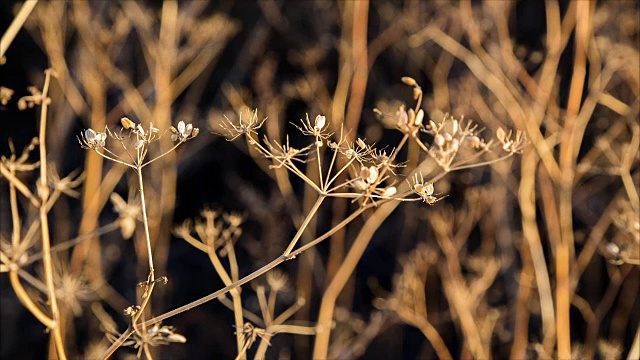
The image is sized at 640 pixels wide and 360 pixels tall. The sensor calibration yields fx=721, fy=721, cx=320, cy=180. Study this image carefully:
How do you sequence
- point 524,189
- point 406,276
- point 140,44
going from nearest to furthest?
point 524,189
point 406,276
point 140,44

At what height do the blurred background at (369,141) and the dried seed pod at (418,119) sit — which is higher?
the dried seed pod at (418,119)

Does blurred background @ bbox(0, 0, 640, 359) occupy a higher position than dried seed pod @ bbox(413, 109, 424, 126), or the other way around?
dried seed pod @ bbox(413, 109, 424, 126)

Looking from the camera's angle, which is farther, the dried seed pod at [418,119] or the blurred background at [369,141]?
the blurred background at [369,141]

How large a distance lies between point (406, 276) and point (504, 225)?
61 cm

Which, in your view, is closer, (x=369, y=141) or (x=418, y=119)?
(x=418, y=119)

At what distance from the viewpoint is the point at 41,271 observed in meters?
3.86

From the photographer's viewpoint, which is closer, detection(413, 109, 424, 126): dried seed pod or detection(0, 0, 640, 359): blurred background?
detection(413, 109, 424, 126): dried seed pod

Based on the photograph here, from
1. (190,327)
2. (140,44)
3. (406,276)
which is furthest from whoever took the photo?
(190,327)

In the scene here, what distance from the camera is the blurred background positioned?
3.46m

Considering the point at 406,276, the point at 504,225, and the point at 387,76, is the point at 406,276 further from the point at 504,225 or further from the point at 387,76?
the point at 387,76

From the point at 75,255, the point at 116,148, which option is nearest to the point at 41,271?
the point at 75,255

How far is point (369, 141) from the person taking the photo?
4484 millimetres

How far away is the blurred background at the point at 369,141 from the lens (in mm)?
3461

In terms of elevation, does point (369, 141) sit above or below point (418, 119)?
below
